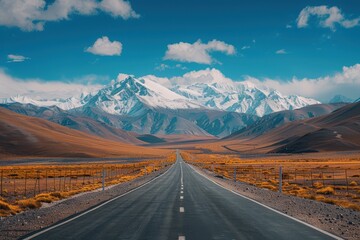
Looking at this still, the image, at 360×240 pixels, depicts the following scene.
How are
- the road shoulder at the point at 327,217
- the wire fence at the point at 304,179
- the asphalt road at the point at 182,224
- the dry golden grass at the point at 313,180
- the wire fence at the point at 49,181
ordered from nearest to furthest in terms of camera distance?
1. the asphalt road at the point at 182,224
2. the road shoulder at the point at 327,217
3. the dry golden grass at the point at 313,180
4. the wire fence at the point at 49,181
5. the wire fence at the point at 304,179

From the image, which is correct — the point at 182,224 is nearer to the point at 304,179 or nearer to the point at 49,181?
the point at 304,179

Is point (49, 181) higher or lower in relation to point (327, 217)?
lower

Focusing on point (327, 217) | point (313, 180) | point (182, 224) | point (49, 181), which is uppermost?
point (182, 224)

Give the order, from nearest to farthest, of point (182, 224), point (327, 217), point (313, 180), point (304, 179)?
point (182, 224) → point (327, 217) → point (313, 180) → point (304, 179)

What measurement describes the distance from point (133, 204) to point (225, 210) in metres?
5.67

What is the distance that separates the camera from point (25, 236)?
13.8 meters

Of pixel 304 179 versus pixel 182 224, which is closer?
pixel 182 224

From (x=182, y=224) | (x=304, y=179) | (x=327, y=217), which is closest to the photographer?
(x=182, y=224)

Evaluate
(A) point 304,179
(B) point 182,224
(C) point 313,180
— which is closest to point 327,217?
(B) point 182,224

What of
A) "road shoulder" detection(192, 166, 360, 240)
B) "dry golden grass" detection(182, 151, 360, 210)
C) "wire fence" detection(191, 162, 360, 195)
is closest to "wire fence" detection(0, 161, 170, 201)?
"wire fence" detection(191, 162, 360, 195)

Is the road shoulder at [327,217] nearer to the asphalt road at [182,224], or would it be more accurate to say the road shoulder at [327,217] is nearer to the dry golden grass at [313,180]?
the asphalt road at [182,224]

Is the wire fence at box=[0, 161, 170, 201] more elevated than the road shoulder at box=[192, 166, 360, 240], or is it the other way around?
the road shoulder at box=[192, 166, 360, 240]

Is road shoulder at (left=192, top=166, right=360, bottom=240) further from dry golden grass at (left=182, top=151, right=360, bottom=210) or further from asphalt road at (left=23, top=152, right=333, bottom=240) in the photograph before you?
dry golden grass at (left=182, top=151, right=360, bottom=210)

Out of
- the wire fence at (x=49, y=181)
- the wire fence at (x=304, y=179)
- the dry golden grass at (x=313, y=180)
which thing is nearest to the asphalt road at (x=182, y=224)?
the dry golden grass at (x=313, y=180)
